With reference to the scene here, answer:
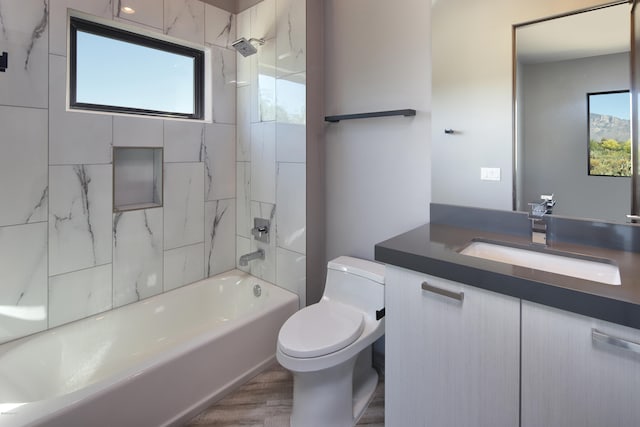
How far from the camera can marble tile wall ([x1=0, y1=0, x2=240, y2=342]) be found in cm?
165

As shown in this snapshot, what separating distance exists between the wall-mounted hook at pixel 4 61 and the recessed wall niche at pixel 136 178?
1.95 feet

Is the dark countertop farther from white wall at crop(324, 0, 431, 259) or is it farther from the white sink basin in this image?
white wall at crop(324, 0, 431, 259)

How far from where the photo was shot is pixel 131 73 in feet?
7.17

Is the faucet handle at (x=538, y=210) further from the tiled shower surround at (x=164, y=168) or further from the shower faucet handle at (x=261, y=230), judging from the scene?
the shower faucet handle at (x=261, y=230)

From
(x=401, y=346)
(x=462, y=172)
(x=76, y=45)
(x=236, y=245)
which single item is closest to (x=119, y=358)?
(x=236, y=245)

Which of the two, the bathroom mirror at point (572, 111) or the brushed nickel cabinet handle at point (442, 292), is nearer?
the brushed nickel cabinet handle at point (442, 292)

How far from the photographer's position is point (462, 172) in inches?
64.5

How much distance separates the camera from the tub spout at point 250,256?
7.74ft

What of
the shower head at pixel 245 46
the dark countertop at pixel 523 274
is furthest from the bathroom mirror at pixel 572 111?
the shower head at pixel 245 46

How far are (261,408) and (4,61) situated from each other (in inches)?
83.0

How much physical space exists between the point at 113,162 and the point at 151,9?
0.98 m

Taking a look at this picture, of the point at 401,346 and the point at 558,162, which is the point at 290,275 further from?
the point at 558,162

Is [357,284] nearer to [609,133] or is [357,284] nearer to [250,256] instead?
[250,256]

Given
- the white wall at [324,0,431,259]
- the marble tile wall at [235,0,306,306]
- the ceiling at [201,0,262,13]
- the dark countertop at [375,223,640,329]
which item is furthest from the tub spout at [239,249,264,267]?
the ceiling at [201,0,262,13]
